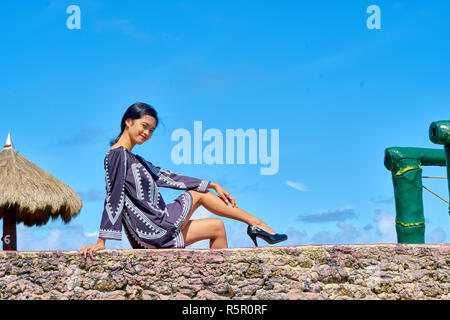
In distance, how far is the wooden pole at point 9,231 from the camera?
7.56 metres

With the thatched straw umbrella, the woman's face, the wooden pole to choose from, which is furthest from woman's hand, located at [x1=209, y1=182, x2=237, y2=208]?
the wooden pole

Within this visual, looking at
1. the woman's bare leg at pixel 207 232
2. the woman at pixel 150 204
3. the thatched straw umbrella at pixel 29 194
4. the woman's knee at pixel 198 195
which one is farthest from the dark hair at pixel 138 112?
the thatched straw umbrella at pixel 29 194

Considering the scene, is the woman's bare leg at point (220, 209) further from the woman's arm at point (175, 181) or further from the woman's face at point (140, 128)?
the woman's face at point (140, 128)

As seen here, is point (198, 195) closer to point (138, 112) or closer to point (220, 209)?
point (220, 209)

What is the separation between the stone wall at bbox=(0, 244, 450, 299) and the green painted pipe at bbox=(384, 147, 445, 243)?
1.08m

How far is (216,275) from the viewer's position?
13.9 feet

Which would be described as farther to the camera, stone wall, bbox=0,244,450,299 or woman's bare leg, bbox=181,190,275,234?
woman's bare leg, bbox=181,190,275,234

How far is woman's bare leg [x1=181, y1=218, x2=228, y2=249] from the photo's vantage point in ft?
15.1

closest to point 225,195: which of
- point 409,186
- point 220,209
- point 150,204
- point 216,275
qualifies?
point 220,209

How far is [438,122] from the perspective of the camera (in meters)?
5.08

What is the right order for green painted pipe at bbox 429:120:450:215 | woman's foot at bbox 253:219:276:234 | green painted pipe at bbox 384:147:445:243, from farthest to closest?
green painted pipe at bbox 384:147:445:243 < green painted pipe at bbox 429:120:450:215 < woman's foot at bbox 253:219:276:234

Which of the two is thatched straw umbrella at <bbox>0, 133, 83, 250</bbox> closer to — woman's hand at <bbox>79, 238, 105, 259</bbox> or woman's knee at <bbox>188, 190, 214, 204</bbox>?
woman's hand at <bbox>79, 238, 105, 259</bbox>

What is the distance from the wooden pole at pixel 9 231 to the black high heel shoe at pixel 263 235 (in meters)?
4.28

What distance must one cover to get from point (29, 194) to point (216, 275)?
367 centimetres
